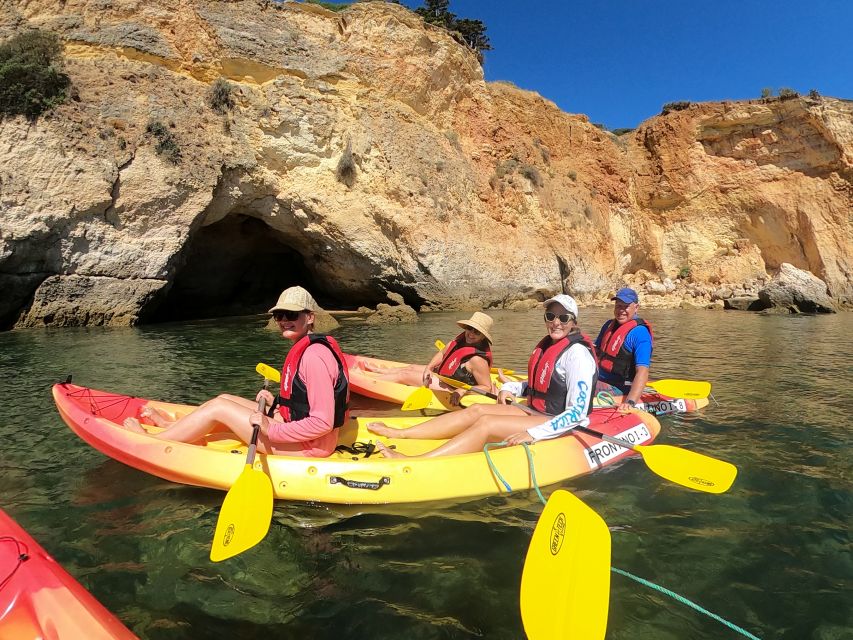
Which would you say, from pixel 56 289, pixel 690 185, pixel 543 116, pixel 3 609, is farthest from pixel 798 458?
pixel 690 185

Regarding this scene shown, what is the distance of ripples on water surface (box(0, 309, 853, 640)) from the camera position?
2369 millimetres

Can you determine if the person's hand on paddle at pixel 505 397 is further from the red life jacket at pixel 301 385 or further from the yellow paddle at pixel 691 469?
the red life jacket at pixel 301 385

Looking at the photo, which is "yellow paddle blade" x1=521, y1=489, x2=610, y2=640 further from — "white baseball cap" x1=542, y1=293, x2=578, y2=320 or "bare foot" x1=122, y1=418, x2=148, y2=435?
"bare foot" x1=122, y1=418, x2=148, y2=435

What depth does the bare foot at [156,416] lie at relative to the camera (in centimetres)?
457

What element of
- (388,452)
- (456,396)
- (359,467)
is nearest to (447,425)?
(388,452)

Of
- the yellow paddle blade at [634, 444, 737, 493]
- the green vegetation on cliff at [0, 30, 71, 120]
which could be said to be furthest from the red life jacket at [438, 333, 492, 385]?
the green vegetation on cliff at [0, 30, 71, 120]

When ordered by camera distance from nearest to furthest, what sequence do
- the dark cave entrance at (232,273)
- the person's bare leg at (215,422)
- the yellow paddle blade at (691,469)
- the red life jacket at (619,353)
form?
the yellow paddle blade at (691,469), the person's bare leg at (215,422), the red life jacket at (619,353), the dark cave entrance at (232,273)

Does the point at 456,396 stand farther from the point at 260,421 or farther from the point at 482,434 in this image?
the point at 260,421

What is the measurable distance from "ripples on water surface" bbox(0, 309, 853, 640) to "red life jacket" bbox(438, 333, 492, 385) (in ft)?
6.62

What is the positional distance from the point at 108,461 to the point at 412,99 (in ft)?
58.6

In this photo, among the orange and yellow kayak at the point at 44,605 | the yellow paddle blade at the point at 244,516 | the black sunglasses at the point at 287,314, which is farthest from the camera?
the black sunglasses at the point at 287,314

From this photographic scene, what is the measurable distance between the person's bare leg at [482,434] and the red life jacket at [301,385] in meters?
0.66

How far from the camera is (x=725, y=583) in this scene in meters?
2.65

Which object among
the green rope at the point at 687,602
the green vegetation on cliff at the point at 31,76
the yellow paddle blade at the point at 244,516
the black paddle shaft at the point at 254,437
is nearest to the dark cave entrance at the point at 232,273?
the green vegetation on cliff at the point at 31,76
